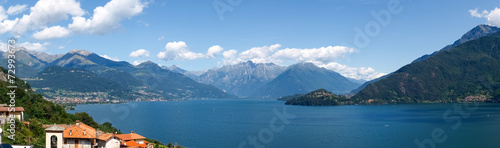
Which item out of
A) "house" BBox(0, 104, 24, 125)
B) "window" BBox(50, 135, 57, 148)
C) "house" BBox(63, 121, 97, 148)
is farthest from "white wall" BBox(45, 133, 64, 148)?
"house" BBox(0, 104, 24, 125)

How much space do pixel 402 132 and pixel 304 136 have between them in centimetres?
3125

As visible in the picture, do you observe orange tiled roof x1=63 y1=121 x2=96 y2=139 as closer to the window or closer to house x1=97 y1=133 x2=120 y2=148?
house x1=97 y1=133 x2=120 y2=148

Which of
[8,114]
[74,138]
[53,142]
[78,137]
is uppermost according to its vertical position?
[8,114]

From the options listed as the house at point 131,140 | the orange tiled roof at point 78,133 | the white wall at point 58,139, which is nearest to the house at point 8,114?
the white wall at point 58,139

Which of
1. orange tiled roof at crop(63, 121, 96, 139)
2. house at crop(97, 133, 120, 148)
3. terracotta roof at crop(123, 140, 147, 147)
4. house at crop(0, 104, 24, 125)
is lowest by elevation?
terracotta roof at crop(123, 140, 147, 147)

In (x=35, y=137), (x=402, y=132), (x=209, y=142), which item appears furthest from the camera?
(x=402, y=132)

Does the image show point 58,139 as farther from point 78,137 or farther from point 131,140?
point 131,140

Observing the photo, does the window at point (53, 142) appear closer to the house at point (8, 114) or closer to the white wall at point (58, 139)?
the white wall at point (58, 139)

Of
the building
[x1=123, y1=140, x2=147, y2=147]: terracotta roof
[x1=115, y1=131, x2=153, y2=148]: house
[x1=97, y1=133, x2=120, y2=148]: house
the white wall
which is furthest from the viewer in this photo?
[x1=115, y1=131, x2=153, y2=148]: house

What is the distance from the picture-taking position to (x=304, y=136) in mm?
A: 102125

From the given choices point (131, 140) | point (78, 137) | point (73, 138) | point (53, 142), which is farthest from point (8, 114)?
point (78, 137)

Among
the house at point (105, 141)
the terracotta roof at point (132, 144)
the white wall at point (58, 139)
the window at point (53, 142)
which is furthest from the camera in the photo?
the terracotta roof at point (132, 144)

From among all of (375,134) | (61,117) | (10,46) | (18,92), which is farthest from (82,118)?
(375,134)

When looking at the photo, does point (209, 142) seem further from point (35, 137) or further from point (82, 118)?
point (35, 137)
